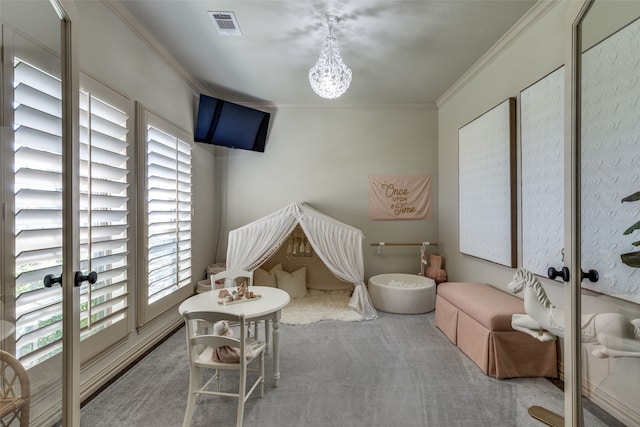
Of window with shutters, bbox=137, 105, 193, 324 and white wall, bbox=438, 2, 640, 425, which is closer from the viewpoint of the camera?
white wall, bbox=438, 2, 640, 425

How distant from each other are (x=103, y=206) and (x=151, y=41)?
1.59 metres

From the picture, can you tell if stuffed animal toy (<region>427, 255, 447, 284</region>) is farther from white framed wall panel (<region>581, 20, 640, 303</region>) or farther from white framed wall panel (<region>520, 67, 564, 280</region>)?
white framed wall panel (<region>581, 20, 640, 303</region>)

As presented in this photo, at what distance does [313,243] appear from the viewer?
10.8ft

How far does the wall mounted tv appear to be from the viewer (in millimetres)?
3553

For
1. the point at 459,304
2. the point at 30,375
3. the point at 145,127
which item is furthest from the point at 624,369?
the point at 145,127

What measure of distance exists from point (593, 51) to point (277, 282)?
351 cm

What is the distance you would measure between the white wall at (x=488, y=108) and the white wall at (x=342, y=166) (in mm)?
320

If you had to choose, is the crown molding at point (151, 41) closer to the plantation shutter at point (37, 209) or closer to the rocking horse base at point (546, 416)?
the plantation shutter at point (37, 209)

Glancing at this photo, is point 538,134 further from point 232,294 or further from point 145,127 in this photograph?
point 145,127

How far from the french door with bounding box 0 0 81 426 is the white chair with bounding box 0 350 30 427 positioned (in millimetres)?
34

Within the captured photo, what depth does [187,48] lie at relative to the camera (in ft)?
9.08

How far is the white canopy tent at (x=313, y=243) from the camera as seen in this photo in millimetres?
3271

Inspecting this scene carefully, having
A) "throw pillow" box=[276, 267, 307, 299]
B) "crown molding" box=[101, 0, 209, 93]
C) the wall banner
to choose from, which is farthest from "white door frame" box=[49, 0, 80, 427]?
the wall banner

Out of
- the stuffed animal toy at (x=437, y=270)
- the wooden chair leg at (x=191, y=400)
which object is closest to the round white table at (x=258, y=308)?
the wooden chair leg at (x=191, y=400)
